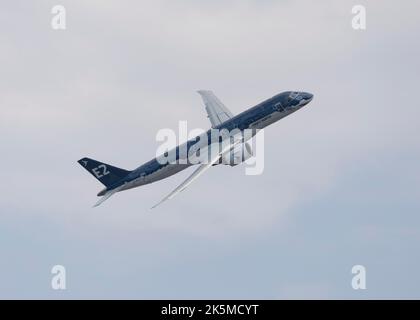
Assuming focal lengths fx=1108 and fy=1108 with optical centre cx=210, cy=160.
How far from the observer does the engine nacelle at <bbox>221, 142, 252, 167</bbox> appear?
613ft

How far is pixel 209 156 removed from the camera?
186m

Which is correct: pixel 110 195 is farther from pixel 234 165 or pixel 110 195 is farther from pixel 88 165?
pixel 234 165

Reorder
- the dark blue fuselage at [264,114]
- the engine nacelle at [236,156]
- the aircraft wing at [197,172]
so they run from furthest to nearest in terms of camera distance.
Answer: the dark blue fuselage at [264,114] → the engine nacelle at [236,156] → the aircraft wing at [197,172]

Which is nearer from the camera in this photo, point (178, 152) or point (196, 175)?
point (196, 175)

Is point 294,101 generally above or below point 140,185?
above

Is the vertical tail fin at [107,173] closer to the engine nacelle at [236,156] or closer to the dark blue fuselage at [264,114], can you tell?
the dark blue fuselage at [264,114]

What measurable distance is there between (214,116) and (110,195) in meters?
23.9

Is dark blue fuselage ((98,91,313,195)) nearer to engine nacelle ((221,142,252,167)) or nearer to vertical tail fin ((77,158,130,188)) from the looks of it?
engine nacelle ((221,142,252,167))

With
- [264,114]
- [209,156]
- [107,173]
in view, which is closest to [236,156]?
[209,156]

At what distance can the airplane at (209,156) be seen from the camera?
18738 cm

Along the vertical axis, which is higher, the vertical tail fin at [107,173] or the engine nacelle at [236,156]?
the engine nacelle at [236,156]

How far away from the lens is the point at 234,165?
188 m

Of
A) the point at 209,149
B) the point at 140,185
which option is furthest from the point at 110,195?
the point at 209,149

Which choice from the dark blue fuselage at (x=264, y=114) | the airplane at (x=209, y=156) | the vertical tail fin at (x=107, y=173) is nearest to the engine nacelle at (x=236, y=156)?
the airplane at (x=209, y=156)
